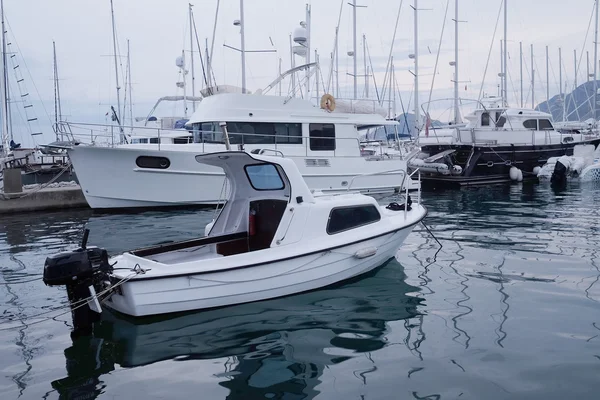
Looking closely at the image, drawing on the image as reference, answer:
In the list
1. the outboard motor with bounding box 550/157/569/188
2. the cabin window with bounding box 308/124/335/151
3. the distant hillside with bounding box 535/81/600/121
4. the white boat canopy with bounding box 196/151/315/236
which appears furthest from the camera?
the distant hillside with bounding box 535/81/600/121

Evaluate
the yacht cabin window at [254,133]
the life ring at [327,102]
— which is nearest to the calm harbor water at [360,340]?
the yacht cabin window at [254,133]

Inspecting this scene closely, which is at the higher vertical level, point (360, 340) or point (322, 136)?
point (322, 136)

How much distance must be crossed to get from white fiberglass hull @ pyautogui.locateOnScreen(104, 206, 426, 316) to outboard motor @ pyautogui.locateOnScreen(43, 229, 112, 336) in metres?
0.32

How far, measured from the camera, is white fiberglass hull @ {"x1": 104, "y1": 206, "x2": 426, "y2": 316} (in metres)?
7.11

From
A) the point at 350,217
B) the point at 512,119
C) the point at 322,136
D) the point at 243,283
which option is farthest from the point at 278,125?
the point at 512,119

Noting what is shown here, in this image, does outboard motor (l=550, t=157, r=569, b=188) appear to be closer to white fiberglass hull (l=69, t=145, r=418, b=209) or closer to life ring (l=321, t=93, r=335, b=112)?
white fiberglass hull (l=69, t=145, r=418, b=209)

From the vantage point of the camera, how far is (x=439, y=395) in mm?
5355

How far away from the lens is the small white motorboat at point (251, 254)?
6.90 meters

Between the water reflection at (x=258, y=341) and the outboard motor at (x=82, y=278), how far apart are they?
344mm

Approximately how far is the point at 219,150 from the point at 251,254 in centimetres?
1088

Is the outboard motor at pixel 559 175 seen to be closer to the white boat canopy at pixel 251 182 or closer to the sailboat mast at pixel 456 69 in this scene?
the sailboat mast at pixel 456 69

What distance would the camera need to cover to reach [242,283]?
770 cm

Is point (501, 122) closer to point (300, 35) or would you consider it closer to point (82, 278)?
point (300, 35)

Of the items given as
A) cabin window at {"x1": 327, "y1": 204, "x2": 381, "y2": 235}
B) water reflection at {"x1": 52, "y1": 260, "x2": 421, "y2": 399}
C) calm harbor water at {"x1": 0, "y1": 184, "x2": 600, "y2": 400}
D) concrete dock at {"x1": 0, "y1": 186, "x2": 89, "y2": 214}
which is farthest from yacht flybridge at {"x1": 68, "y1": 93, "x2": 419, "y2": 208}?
water reflection at {"x1": 52, "y1": 260, "x2": 421, "y2": 399}
